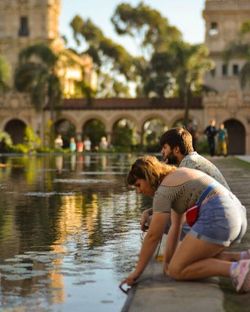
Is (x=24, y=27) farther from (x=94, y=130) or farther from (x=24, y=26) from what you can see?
(x=94, y=130)

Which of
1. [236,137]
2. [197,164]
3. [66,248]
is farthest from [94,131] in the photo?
[197,164]

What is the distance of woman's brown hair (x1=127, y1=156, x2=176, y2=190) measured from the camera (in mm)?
6219

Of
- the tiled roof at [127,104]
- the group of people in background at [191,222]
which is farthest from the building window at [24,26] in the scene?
the group of people in background at [191,222]

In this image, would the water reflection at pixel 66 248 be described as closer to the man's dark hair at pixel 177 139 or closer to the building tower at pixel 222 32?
the man's dark hair at pixel 177 139

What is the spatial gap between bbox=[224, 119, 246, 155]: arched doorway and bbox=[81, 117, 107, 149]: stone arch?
11268 millimetres

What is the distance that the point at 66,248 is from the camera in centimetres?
852

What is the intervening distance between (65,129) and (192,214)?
72.0m

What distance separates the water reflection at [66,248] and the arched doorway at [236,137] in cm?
5468

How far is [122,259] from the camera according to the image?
774cm

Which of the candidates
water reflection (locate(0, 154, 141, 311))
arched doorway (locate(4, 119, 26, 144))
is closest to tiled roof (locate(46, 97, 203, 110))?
arched doorway (locate(4, 119, 26, 144))

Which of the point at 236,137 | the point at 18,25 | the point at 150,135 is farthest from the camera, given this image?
the point at 150,135

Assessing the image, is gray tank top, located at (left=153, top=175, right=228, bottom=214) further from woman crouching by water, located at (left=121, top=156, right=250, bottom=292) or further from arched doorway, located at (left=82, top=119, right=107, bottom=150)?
arched doorway, located at (left=82, top=119, right=107, bottom=150)

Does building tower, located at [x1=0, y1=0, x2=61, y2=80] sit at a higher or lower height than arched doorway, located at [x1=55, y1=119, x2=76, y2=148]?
higher

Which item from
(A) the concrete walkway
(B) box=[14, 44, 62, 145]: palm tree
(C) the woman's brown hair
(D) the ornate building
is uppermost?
(D) the ornate building
